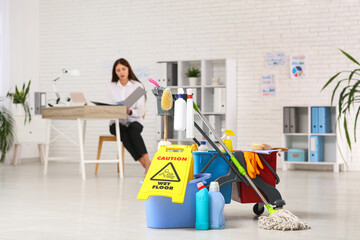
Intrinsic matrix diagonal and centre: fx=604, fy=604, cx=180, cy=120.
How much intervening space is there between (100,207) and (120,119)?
8.87 ft

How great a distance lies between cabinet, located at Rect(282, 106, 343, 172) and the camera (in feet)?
24.7

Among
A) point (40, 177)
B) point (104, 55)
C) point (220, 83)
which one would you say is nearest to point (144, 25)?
point (104, 55)

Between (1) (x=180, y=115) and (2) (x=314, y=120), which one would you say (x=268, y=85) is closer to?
(2) (x=314, y=120)

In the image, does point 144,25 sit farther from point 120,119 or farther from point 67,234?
point 67,234

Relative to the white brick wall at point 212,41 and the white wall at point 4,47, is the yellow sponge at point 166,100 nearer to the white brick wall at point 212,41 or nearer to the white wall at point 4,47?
the white brick wall at point 212,41

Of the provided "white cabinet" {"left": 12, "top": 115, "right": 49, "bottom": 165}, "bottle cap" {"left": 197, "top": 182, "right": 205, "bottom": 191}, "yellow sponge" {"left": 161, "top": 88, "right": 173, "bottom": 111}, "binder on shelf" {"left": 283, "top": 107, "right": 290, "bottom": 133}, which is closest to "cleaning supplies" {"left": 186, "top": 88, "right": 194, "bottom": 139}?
"yellow sponge" {"left": 161, "top": 88, "right": 173, "bottom": 111}

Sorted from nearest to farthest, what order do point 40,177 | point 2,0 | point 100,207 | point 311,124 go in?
point 100,207 < point 40,177 < point 311,124 < point 2,0

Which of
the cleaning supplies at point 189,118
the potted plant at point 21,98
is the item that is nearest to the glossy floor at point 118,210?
the cleaning supplies at point 189,118

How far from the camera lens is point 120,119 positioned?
6707 millimetres

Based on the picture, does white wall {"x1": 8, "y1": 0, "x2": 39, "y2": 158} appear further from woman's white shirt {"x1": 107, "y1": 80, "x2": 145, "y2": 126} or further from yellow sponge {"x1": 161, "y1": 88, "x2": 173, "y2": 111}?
yellow sponge {"x1": 161, "y1": 88, "x2": 173, "y2": 111}

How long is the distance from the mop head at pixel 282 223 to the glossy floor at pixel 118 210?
0.05 meters

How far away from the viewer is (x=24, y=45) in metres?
9.26

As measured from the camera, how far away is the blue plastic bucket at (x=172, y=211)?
3.16 metres

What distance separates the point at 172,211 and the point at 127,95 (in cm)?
362
